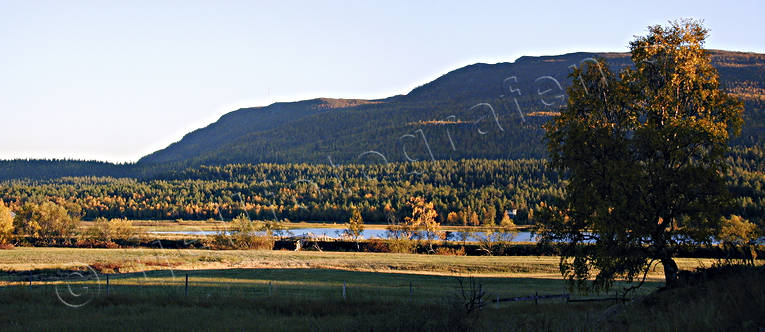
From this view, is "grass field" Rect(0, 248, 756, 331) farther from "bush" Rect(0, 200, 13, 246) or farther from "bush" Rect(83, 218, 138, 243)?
"bush" Rect(83, 218, 138, 243)

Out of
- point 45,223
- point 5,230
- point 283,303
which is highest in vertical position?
point 283,303

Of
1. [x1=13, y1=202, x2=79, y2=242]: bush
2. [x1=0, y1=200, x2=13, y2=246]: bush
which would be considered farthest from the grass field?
[x1=13, y1=202, x2=79, y2=242]: bush

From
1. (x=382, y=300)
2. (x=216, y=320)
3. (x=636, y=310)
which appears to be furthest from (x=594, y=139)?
(x=216, y=320)

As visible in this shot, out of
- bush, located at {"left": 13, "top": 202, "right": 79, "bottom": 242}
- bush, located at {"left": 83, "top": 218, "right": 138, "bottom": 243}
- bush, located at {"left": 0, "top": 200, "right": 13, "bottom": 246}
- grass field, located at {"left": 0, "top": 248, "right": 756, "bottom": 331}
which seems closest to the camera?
grass field, located at {"left": 0, "top": 248, "right": 756, "bottom": 331}

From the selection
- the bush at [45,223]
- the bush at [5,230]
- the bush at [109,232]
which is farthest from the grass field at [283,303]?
the bush at [45,223]

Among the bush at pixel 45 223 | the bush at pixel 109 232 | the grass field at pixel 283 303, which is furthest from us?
the bush at pixel 45 223

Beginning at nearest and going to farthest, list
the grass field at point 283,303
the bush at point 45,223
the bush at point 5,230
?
the grass field at point 283,303 < the bush at point 5,230 < the bush at point 45,223

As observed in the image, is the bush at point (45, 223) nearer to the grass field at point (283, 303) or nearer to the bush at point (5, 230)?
the bush at point (5, 230)

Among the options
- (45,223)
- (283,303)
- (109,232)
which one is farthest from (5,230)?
(283,303)

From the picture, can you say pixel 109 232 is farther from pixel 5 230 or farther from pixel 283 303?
pixel 283 303

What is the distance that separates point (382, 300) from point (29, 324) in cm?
1402

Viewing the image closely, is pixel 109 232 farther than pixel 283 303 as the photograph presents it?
Yes

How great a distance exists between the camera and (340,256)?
77.5 metres

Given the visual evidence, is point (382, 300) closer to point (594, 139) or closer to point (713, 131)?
point (594, 139)
